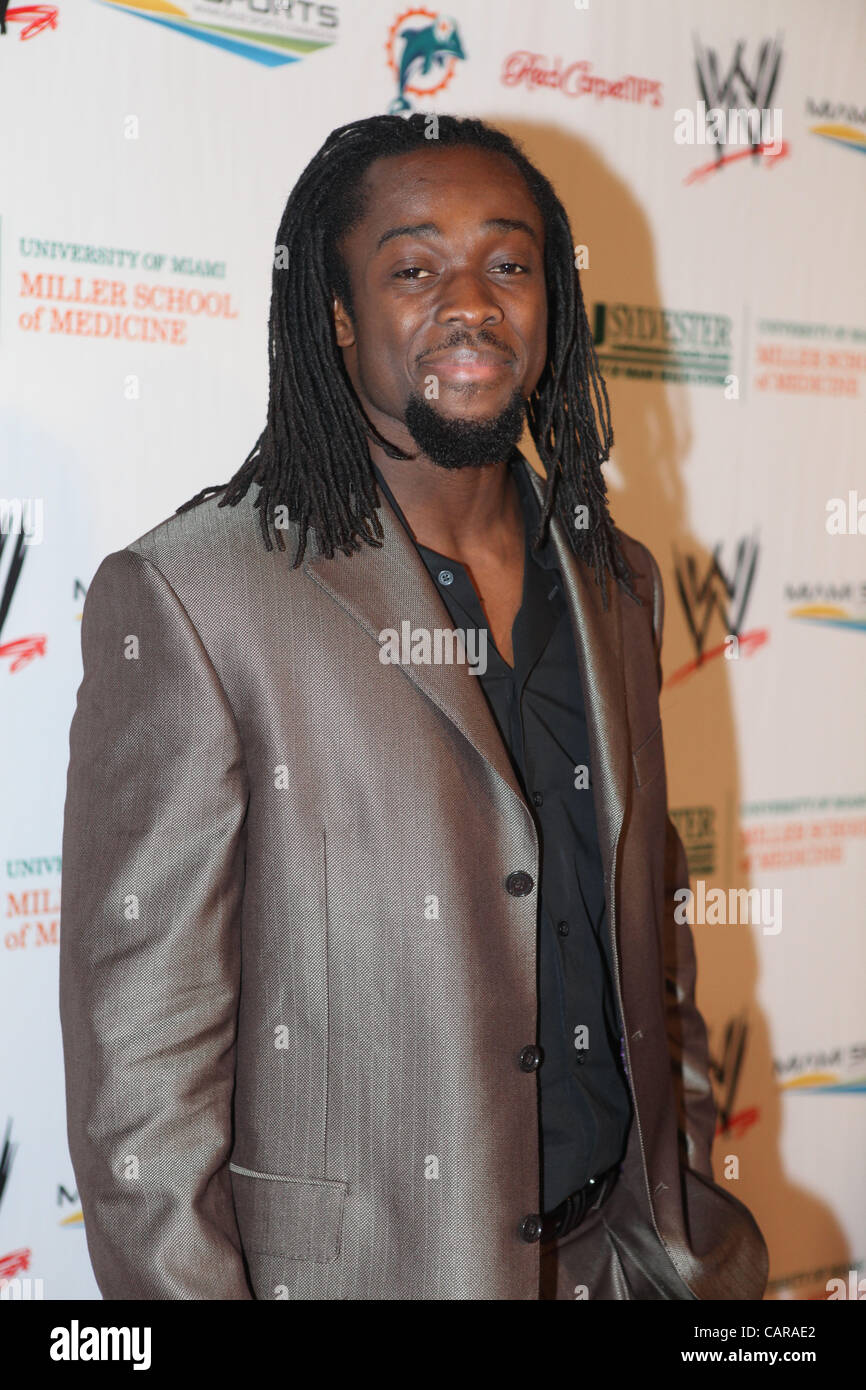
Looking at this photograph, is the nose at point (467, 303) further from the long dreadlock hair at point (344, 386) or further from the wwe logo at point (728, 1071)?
the wwe logo at point (728, 1071)

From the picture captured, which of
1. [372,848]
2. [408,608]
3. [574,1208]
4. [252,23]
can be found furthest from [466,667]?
[252,23]

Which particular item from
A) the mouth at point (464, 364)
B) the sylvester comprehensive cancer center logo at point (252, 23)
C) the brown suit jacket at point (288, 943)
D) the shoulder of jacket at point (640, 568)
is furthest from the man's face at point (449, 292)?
the sylvester comprehensive cancer center logo at point (252, 23)

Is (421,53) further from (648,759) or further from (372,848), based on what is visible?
(372,848)

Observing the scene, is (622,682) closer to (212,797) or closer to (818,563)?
(212,797)

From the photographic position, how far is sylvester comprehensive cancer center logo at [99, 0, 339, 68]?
2.11m

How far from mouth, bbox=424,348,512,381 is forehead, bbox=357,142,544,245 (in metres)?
0.16

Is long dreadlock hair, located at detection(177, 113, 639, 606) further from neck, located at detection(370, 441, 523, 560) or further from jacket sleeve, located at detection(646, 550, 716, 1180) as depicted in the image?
jacket sleeve, located at detection(646, 550, 716, 1180)

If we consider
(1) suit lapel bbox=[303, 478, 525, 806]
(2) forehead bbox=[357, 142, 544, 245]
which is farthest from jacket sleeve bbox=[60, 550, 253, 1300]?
(2) forehead bbox=[357, 142, 544, 245]

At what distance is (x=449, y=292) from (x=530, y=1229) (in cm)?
110

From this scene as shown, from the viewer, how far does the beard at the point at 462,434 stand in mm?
1472

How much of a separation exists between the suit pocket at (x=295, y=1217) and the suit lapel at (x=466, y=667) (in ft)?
1.63

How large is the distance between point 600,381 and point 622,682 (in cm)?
48

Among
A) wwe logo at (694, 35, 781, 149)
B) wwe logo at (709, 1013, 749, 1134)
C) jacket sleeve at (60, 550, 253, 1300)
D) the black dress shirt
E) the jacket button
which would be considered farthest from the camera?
wwe logo at (709, 1013, 749, 1134)

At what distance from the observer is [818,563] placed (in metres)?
2.96
